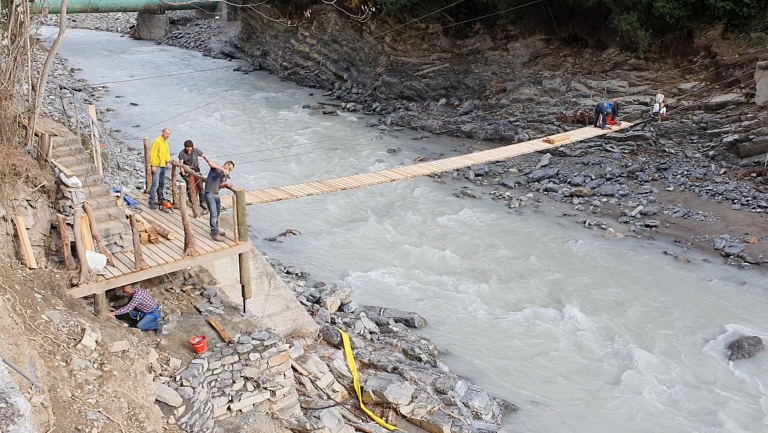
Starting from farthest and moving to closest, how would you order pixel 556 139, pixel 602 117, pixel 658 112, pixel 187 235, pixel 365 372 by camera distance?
pixel 658 112
pixel 602 117
pixel 556 139
pixel 365 372
pixel 187 235

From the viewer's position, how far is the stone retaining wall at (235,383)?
6.43 m

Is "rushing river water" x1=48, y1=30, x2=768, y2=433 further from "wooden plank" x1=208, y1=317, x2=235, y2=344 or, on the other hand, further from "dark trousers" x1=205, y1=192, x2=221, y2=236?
"dark trousers" x1=205, y1=192, x2=221, y2=236

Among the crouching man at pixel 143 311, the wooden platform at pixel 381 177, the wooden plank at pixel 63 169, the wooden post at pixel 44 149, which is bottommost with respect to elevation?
the crouching man at pixel 143 311

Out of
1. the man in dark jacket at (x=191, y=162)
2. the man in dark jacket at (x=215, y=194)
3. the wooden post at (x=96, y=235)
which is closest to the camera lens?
the wooden post at (x=96, y=235)

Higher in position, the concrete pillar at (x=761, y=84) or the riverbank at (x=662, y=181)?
the concrete pillar at (x=761, y=84)

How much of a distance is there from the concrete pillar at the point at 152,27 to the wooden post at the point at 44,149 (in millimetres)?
34026

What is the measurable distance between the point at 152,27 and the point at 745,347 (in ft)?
123

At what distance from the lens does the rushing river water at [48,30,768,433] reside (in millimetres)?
9367

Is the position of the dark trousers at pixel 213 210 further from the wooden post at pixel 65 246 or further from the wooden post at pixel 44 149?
the wooden post at pixel 44 149

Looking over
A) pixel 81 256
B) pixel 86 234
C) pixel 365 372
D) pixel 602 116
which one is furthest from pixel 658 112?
pixel 81 256

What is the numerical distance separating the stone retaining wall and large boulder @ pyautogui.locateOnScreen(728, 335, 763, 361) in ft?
22.8

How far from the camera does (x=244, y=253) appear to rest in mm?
8383

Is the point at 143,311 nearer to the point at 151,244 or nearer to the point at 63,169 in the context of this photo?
the point at 151,244

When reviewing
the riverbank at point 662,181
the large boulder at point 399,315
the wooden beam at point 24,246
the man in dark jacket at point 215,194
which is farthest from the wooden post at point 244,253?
the riverbank at point 662,181
